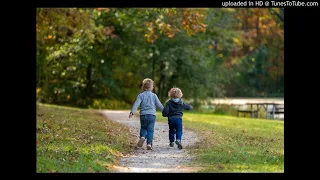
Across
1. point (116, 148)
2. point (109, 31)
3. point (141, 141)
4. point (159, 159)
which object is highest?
point (109, 31)

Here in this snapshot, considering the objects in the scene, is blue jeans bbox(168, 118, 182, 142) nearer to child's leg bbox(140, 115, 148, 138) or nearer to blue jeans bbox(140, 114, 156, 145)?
blue jeans bbox(140, 114, 156, 145)

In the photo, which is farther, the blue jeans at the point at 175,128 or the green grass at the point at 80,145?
the blue jeans at the point at 175,128

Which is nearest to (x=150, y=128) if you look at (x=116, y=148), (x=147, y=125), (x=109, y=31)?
(x=147, y=125)

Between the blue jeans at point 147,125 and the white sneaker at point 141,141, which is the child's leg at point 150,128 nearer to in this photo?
the blue jeans at point 147,125

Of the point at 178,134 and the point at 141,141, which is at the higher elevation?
the point at 178,134

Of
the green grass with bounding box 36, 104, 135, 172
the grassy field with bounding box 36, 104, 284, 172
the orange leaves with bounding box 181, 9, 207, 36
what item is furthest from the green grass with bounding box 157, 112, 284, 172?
the orange leaves with bounding box 181, 9, 207, 36

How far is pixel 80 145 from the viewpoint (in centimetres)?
1180

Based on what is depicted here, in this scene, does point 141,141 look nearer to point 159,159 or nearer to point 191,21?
point 159,159

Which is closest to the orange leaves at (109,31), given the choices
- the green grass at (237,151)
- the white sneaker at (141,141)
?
the green grass at (237,151)

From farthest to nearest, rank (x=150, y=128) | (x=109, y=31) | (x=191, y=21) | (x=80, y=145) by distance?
(x=109, y=31)
(x=191, y=21)
(x=80, y=145)
(x=150, y=128)

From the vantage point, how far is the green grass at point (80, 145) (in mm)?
9773

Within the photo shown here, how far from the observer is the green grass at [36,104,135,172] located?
9.77 meters

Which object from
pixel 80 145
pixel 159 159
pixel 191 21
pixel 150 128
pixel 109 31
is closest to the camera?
pixel 159 159
